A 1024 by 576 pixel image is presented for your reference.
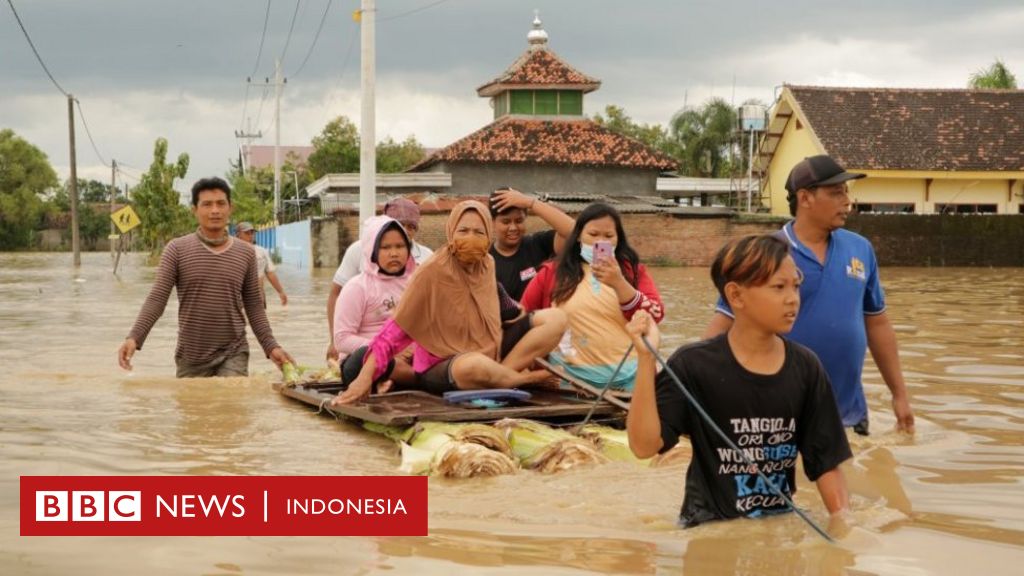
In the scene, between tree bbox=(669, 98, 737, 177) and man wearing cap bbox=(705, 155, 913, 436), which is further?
tree bbox=(669, 98, 737, 177)

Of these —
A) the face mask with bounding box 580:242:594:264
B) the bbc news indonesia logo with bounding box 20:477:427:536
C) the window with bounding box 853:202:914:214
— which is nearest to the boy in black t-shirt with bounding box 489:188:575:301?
the face mask with bounding box 580:242:594:264

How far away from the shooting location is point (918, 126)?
4178 centimetres

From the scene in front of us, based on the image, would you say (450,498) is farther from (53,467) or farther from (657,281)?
(657,281)

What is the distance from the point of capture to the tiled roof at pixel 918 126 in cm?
4016

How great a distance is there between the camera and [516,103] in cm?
4247

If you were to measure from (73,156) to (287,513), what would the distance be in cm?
4510

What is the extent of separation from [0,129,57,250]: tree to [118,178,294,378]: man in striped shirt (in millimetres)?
85667

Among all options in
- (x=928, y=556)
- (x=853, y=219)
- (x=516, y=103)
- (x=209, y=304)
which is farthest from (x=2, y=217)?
(x=928, y=556)

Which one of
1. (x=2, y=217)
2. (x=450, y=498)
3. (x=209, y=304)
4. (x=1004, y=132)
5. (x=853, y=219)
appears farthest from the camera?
(x=2, y=217)

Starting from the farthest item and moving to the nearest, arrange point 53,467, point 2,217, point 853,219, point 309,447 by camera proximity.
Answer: point 2,217
point 853,219
point 309,447
point 53,467

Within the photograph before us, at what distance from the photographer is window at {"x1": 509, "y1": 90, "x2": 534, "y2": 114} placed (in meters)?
42.3

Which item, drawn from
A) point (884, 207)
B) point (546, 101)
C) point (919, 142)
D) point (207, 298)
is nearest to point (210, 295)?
point (207, 298)

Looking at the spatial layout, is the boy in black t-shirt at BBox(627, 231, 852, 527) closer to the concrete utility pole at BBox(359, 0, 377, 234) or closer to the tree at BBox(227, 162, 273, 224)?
the concrete utility pole at BBox(359, 0, 377, 234)

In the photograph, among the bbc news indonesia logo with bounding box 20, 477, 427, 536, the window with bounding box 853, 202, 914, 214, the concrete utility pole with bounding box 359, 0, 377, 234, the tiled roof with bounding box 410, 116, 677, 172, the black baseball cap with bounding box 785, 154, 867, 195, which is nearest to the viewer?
the bbc news indonesia logo with bounding box 20, 477, 427, 536
